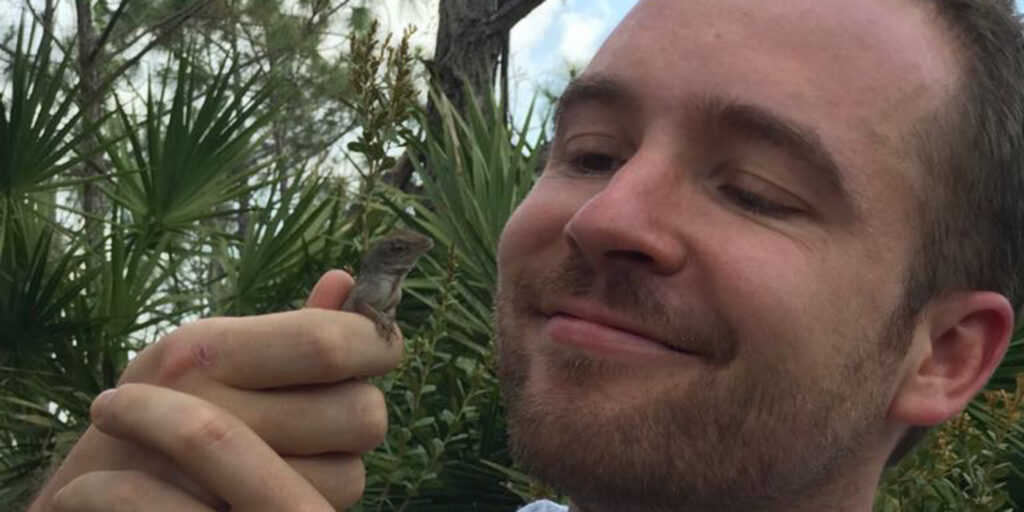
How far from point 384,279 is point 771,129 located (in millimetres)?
602

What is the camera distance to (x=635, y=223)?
162 cm

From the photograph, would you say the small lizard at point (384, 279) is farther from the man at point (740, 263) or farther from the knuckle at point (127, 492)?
the knuckle at point (127, 492)

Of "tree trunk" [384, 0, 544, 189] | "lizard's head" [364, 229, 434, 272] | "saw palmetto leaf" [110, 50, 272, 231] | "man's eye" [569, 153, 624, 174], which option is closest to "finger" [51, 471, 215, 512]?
"lizard's head" [364, 229, 434, 272]

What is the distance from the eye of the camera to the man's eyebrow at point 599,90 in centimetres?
182

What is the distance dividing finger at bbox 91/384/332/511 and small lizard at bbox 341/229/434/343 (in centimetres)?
18

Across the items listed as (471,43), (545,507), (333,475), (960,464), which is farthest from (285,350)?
(471,43)

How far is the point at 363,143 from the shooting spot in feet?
8.25

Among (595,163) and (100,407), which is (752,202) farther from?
(100,407)

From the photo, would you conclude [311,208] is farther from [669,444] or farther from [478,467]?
[669,444]

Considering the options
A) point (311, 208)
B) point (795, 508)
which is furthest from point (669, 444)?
point (311, 208)

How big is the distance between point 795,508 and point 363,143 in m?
1.16

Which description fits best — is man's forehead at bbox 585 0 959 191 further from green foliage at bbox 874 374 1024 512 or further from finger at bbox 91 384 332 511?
green foliage at bbox 874 374 1024 512

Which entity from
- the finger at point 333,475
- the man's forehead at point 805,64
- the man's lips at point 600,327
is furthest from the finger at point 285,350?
the man's forehead at point 805,64

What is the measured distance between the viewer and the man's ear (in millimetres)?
1913
